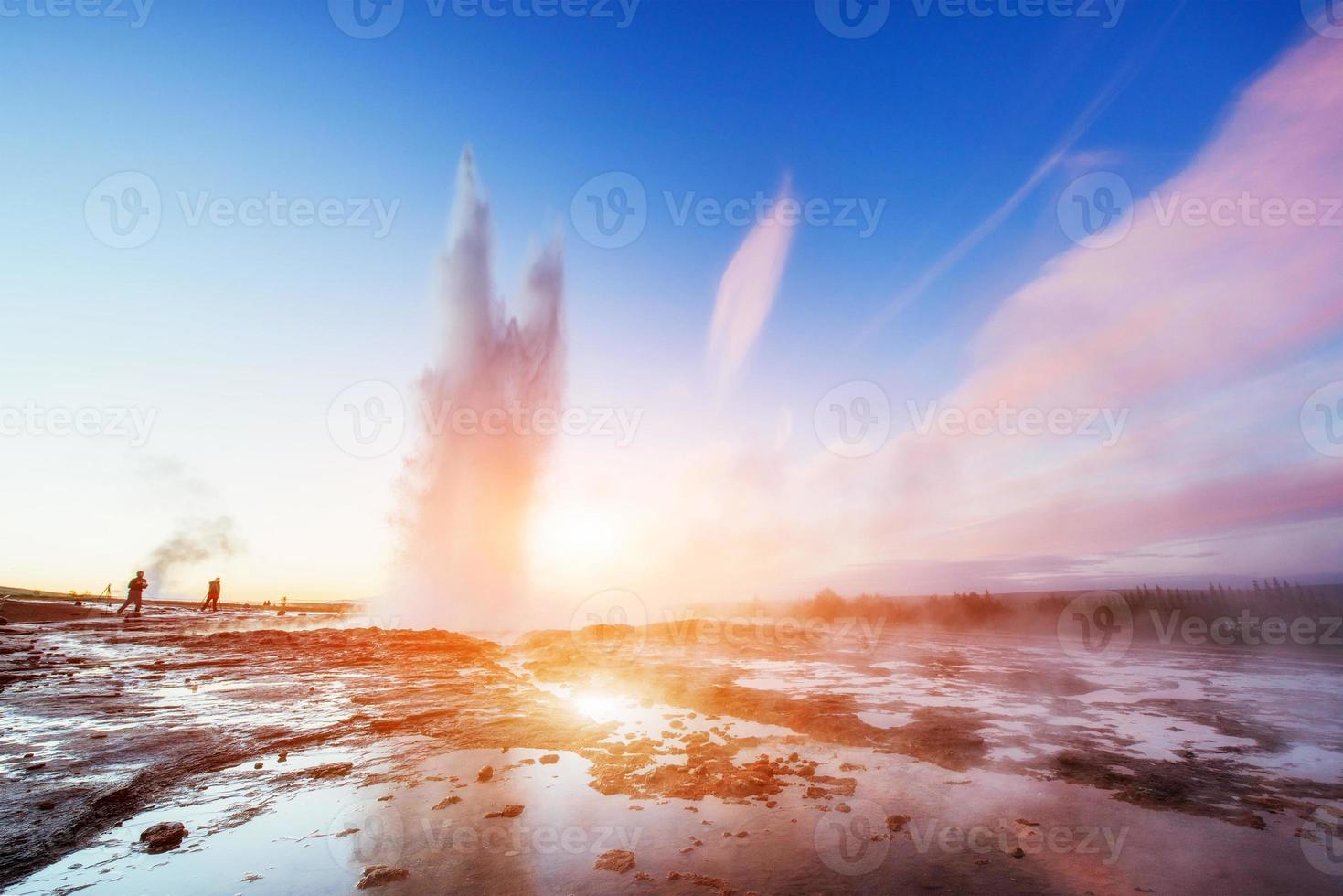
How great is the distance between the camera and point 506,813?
696 centimetres

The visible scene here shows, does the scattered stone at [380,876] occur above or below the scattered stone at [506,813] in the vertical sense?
above

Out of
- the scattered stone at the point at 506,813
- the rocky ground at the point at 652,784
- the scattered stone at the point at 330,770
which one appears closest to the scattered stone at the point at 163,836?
the rocky ground at the point at 652,784

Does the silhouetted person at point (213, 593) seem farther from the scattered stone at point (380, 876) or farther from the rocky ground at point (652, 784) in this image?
the scattered stone at point (380, 876)

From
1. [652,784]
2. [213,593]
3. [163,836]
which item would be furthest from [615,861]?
[213,593]

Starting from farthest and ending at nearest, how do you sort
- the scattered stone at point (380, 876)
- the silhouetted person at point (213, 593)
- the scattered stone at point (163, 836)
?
the silhouetted person at point (213, 593) < the scattered stone at point (163, 836) < the scattered stone at point (380, 876)

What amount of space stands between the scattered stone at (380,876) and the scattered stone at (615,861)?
2.02m

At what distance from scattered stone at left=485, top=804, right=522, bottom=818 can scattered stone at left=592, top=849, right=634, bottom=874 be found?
1.64m

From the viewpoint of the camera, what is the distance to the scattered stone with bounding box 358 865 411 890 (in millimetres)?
5281

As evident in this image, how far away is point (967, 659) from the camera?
73.7 ft

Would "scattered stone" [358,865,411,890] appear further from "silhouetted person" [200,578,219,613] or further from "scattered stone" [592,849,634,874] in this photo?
"silhouetted person" [200,578,219,613]

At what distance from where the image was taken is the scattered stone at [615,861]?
5.70m

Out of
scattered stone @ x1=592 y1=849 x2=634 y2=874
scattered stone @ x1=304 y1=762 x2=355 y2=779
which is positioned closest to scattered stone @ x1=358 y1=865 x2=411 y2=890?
scattered stone @ x1=592 y1=849 x2=634 y2=874

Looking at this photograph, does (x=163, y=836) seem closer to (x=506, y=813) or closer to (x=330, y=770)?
(x=330, y=770)

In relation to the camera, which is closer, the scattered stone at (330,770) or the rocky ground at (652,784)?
the rocky ground at (652,784)
